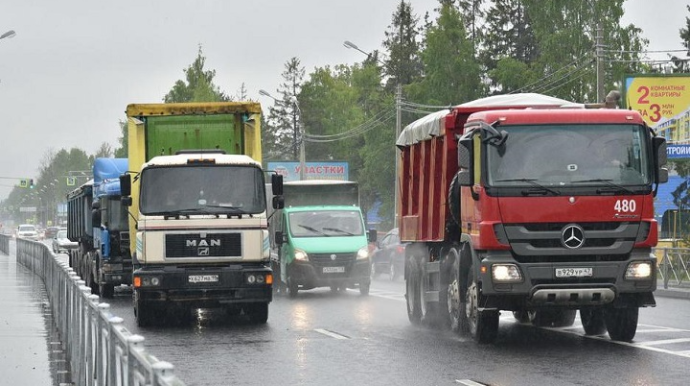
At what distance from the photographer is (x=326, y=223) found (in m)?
30.3

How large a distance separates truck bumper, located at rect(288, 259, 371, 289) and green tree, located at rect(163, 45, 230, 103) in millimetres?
69793

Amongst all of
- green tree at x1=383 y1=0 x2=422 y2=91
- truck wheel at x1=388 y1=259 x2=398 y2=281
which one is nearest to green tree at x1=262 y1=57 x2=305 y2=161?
green tree at x1=383 y1=0 x2=422 y2=91

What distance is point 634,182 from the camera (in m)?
15.2

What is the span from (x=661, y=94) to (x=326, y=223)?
1342 cm

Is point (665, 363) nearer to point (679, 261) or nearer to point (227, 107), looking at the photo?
point (227, 107)

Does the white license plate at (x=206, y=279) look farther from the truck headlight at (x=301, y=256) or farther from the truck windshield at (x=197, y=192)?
the truck headlight at (x=301, y=256)

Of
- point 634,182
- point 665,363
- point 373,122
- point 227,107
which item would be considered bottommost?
point 665,363

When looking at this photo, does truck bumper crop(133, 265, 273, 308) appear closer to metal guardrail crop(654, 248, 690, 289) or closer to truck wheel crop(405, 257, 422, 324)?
truck wheel crop(405, 257, 422, 324)

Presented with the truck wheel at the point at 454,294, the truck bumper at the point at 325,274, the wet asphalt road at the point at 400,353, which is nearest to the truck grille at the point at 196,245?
the wet asphalt road at the point at 400,353

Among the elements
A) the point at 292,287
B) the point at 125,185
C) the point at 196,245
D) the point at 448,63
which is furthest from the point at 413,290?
the point at 448,63

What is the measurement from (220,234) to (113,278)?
932cm

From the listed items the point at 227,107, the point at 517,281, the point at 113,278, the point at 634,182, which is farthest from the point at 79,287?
the point at 113,278

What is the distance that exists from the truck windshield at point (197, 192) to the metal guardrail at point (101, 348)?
3088 millimetres

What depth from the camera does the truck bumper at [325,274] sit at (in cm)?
2925
